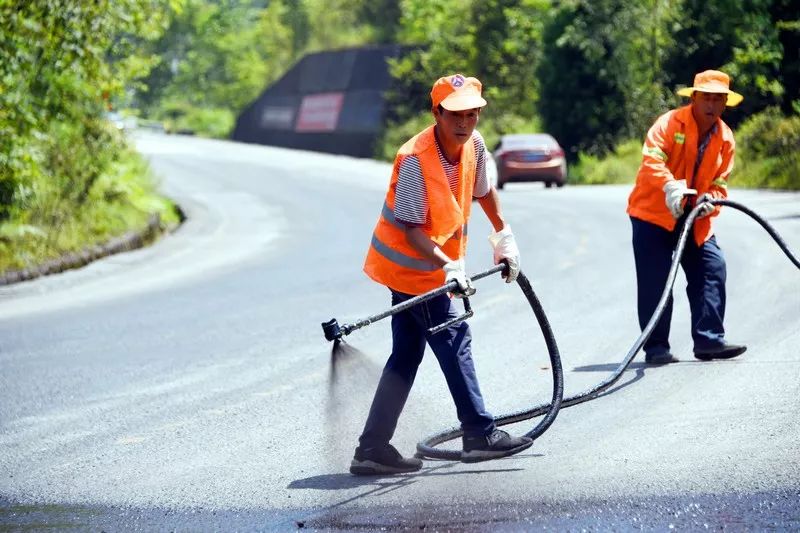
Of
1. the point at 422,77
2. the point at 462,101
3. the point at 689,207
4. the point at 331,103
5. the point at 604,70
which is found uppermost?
the point at 462,101

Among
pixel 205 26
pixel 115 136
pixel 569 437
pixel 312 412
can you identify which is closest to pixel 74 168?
pixel 115 136

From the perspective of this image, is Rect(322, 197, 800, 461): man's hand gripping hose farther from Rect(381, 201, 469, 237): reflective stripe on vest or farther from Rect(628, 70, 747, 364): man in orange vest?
Rect(628, 70, 747, 364): man in orange vest

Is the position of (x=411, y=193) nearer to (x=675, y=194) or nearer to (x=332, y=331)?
(x=332, y=331)

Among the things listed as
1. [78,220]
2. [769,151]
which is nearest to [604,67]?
[769,151]

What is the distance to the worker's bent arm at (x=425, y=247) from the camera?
6188 millimetres

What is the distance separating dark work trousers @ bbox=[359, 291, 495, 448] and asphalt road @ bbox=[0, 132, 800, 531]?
199 mm

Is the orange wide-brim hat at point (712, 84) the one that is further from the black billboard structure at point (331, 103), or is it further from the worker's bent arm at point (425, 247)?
the black billboard structure at point (331, 103)

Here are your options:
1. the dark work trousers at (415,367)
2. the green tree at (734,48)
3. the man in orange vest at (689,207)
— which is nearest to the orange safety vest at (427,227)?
the dark work trousers at (415,367)

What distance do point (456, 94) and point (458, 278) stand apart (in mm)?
755

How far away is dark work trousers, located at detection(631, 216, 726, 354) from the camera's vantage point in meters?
9.18

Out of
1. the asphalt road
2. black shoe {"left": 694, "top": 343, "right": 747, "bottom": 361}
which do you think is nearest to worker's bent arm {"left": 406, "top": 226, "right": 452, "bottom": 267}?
the asphalt road

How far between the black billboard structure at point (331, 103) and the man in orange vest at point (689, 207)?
44991 millimetres

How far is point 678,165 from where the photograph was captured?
9172 mm

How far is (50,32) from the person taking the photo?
1773 cm
